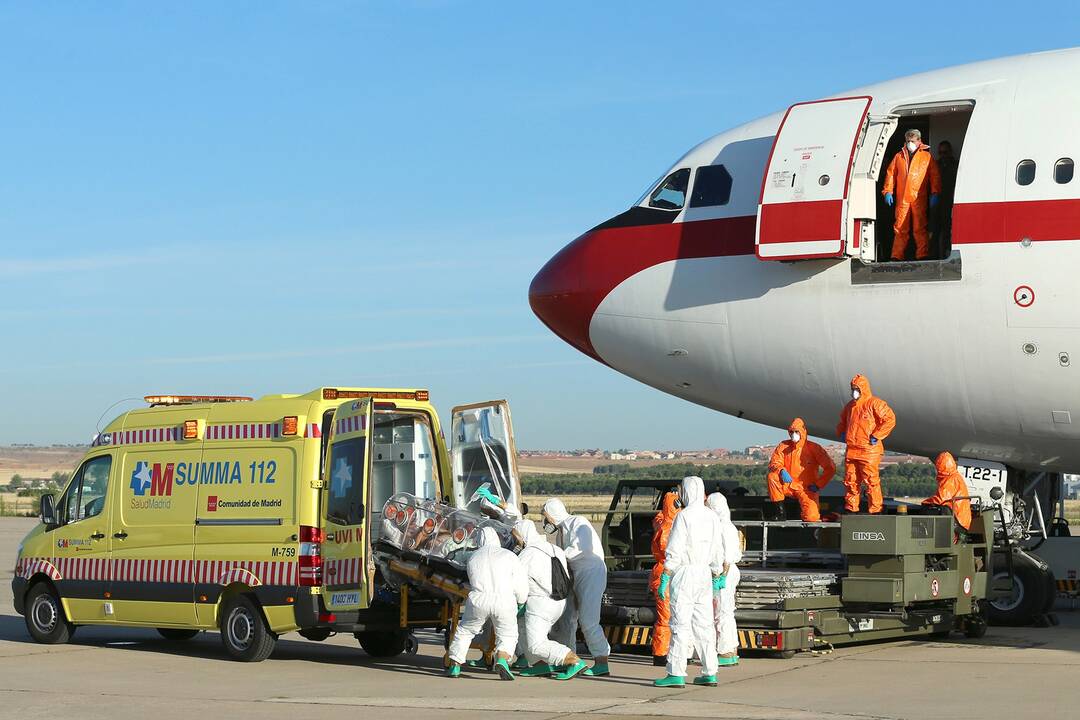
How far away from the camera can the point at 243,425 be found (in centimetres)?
1378

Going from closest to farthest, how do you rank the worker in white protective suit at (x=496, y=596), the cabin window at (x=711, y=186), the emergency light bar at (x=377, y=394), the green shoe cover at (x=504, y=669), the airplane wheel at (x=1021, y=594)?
1. the worker in white protective suit at (x=496, y=596)
2. the green shoe cover at (x=504, y=669)
3. the emergency light bar at (x=377, y=394)
4. the airplane wheel at (x=1021, y=594)
5. the cabin window at (x=711, y=186)

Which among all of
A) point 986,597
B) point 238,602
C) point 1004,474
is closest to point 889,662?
point 986,597

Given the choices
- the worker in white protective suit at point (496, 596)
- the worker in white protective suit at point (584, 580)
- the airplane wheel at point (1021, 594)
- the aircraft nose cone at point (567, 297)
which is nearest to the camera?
the worker in white protective suit at point (496, 596)

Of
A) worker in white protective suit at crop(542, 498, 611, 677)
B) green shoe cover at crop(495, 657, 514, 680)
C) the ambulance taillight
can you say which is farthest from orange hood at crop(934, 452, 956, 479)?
the ambulance taillight

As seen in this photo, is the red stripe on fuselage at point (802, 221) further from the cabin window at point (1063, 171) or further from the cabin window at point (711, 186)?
the cabin window at point (1063, 171)

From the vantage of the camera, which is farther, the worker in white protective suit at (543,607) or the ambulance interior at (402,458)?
Result: the ambulance interior at (402,458)

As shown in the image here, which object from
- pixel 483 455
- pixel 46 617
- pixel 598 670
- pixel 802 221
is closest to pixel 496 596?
pixel 598 670

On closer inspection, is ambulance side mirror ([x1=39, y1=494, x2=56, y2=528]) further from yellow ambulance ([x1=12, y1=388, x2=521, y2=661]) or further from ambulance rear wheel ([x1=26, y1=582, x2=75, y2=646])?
ambulance rear wheel ([x1=26, y1=582, x2=75, y2=646])

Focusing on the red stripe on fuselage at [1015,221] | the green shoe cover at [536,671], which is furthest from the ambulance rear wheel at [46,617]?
the red stripe on fuselage at [1015,221]

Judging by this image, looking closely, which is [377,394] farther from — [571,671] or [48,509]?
[48,509]

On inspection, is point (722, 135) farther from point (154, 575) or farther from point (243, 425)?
point (154, 575)

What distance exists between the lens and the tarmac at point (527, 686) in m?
10.1

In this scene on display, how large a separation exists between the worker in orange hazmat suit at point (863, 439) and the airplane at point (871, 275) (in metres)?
0.45

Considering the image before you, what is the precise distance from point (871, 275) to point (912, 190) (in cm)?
99
